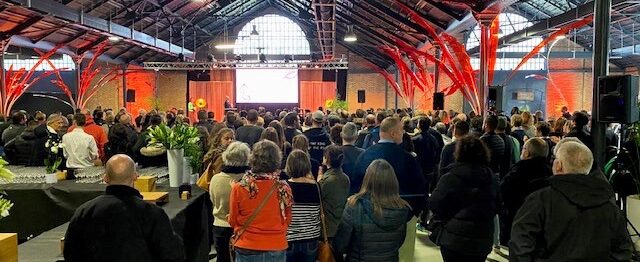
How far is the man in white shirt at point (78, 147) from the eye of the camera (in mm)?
6211

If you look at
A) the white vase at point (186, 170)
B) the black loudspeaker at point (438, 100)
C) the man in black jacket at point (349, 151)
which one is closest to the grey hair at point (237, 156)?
the white vase at point (186, 170)

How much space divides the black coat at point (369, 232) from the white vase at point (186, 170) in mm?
2066

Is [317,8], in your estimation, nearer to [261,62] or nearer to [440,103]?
[440,103]

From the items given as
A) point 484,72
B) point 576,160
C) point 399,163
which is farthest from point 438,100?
point 576,160

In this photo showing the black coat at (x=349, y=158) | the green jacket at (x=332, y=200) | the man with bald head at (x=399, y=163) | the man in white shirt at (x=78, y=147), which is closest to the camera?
the green jacket at (x=332, y=200)

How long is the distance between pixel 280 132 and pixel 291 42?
21542 mm

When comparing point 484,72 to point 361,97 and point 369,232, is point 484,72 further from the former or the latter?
point 361,97

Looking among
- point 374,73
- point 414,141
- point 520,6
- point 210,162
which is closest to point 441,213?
point 210,162

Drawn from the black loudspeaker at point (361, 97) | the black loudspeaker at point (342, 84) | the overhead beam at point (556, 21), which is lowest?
the black loudspeaker at point (361, 97)

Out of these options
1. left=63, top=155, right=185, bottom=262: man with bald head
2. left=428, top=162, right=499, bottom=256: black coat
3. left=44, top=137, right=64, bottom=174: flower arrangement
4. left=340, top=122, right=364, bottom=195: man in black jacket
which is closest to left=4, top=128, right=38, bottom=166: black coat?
left=44, top=137, right=64, bottom=174: flower arrangement

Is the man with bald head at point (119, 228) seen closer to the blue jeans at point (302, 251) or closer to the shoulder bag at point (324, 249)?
the blue jeans at point (302, 251)

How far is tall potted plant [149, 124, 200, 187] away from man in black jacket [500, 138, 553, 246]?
2.72 metres

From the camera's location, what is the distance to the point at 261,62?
20.4 m

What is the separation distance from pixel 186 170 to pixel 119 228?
2461 millimetres
